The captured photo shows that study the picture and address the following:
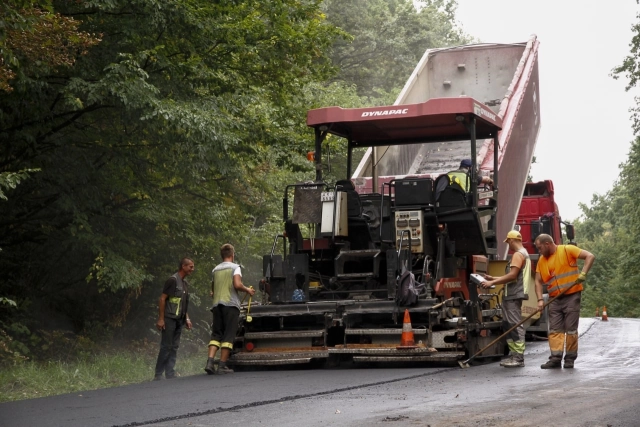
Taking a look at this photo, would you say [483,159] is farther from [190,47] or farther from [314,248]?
[190,47]

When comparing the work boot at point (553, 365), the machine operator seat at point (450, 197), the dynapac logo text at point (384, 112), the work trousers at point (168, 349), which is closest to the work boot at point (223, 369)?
the work trousers at point (168, 349)

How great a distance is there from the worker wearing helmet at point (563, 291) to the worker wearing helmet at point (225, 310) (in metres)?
3.38

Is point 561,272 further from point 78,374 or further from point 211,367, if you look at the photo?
point 78,374

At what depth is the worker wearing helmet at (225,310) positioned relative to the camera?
1075cm

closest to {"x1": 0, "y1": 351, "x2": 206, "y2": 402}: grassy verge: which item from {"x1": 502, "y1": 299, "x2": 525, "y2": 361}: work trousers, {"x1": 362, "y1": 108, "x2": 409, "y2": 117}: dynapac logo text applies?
{"x1": 362, "y1": 108, "x2": 409, "y2": 117}: dynapac logo text

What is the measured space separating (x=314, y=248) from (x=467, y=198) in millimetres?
1974

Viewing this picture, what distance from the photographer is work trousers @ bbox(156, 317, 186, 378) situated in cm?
1106

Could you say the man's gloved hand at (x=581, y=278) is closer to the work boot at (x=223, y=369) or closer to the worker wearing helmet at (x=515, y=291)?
the worker wearing helmet at (x=515, y=291)

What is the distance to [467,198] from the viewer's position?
11.6m

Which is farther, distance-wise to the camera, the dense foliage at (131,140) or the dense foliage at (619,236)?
the dense foliage at (619,236)

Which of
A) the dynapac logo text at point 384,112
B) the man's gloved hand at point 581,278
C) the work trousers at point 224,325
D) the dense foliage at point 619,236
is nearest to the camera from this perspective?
the man's gloved hand at point 581,278

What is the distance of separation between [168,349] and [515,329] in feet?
13.1

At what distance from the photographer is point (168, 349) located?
11.1 meters

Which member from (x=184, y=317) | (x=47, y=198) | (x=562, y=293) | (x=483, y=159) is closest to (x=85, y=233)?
(x=47, y=198)
